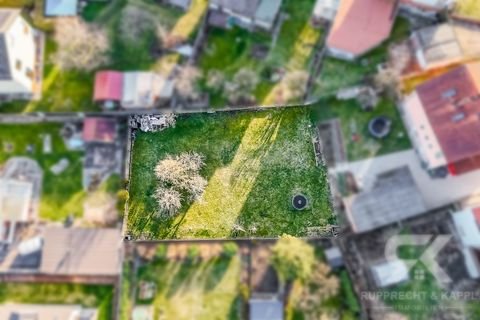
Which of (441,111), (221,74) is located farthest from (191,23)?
(441,111)

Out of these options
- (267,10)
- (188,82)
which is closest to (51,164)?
(188,82)

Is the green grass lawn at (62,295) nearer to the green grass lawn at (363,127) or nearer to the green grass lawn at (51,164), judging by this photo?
the green grass lawn at (51,164)

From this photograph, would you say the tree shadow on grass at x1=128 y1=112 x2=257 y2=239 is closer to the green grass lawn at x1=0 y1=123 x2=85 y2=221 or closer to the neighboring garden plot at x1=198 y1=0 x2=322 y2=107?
the neighboring garden plot at x1=198 y1=0 x2=322 y2=107

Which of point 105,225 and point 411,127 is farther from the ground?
point 411,127

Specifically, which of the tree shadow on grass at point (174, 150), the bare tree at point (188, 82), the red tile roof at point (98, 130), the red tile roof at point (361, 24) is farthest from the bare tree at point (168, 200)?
the red tile roof at point (361, 24)

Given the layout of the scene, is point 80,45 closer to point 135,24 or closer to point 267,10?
point 135,24

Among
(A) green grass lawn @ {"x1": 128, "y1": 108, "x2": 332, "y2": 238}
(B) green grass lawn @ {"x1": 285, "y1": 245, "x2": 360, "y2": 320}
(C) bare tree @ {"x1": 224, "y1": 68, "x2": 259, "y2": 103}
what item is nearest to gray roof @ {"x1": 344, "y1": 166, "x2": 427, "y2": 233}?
(B) green grass lawn @ {"x1": 285, "y1": 245, "x2": 360, "y2": 320}

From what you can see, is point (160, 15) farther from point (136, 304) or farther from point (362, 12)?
point (136, 304)

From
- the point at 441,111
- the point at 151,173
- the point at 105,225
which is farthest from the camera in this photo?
the point at 105,225
